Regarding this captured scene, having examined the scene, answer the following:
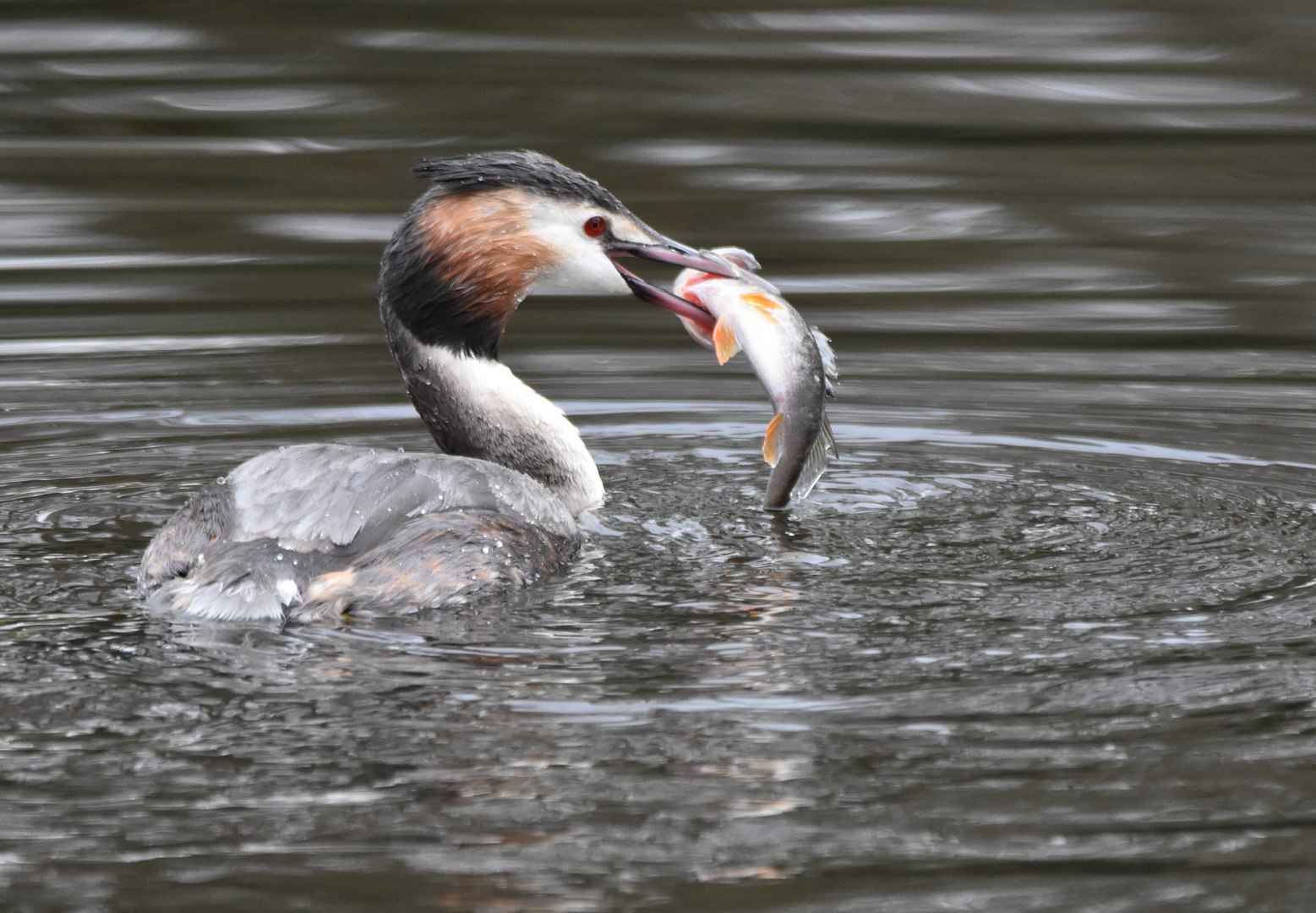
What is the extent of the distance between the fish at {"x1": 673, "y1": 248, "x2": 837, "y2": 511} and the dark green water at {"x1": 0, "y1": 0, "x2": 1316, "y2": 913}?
20 cm

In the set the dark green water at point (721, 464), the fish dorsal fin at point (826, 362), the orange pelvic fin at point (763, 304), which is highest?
the orange pelvic fin at point (763, 304)

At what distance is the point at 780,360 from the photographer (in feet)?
18.2

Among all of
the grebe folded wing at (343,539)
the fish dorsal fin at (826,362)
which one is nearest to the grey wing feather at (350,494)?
the grebe folded wing at (343,539)

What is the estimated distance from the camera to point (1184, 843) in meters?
3.46

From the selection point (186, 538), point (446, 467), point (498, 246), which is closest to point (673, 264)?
point (498, 246)

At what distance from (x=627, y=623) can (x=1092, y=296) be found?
200 inches

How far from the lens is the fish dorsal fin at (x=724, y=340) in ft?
18.4

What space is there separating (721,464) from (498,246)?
3.73 feet

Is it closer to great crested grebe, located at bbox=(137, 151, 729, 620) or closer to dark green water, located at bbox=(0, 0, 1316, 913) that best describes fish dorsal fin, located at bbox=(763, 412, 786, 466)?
dark green water, located at bbox=(0, 0, 1316, 913)

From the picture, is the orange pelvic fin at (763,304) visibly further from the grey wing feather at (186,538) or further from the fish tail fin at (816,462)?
the grey wing feather at (186,538)

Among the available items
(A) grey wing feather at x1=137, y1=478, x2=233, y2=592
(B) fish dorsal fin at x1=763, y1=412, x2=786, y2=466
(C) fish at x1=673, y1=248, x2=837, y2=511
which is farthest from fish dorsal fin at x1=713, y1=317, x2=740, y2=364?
(A) grey wing feather at x1=137, y1=478, x2=233, y2=592

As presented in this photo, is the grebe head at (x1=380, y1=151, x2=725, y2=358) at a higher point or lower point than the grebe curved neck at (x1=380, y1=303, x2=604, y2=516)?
higher

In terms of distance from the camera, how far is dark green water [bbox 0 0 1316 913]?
11.4ft

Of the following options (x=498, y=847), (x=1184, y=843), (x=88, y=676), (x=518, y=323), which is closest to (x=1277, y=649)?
(x=1184, y=843)
